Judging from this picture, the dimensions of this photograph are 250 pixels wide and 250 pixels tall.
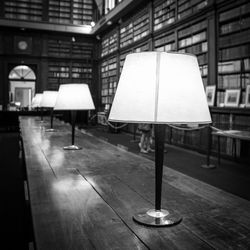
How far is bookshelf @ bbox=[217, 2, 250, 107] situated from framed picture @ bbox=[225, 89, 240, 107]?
77 millimetres

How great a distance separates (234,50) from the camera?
195 inches

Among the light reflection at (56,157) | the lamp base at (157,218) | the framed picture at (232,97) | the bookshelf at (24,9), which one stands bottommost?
the lamp base at (157,218)

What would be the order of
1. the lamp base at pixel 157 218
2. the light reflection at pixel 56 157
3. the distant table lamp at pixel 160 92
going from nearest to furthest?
the distant table lamp at pixel 160 92 < the lamp base at pixel 157 218 < the light reflection at pixel 56 157

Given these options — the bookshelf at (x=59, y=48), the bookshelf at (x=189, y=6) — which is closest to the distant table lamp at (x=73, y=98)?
the bookshelf at (x=189, y=6)

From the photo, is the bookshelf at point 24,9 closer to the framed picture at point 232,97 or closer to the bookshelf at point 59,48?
the bookshelf at point 59,48

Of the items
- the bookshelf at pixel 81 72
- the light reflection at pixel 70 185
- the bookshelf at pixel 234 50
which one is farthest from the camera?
the bookshelf at pixel 81 72

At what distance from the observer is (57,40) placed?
37.6 feet

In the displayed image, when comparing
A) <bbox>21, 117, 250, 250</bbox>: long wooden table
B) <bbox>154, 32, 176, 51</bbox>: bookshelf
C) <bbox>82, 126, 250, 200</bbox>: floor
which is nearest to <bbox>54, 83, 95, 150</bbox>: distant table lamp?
<bbox>21, 117, 250, 250</bbox>: long wooden table

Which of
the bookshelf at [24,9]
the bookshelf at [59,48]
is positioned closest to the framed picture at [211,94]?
the bookshelf at [59,48]

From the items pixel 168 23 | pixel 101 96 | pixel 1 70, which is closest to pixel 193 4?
pixel 168 23

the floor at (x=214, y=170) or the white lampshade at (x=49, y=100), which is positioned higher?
the white lampshade at (x=49, y=100)

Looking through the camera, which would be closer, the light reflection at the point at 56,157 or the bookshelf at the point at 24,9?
the light reflection at the point at 56,157

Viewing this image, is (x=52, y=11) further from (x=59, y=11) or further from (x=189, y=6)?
(x=189, y=6)

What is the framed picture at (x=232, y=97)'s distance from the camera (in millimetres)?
4777
